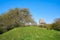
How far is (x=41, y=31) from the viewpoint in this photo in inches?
1053

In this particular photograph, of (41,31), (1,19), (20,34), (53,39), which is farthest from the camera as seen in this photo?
(1,19)

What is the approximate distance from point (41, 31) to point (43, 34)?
156 cm

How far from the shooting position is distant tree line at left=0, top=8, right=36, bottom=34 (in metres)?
47.3

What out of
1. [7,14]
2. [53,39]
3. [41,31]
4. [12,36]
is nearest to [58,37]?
[53,39]

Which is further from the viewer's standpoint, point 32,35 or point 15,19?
point 15,19

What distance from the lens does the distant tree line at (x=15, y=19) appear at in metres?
47.3

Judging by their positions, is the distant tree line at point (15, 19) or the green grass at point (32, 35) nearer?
the green grass at point (32, 35)

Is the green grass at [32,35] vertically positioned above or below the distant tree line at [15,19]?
below

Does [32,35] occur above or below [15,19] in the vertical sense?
below

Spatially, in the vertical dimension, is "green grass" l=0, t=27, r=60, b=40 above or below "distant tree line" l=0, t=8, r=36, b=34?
below

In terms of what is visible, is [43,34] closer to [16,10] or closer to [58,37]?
[58,37]

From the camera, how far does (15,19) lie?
48125 millimetres

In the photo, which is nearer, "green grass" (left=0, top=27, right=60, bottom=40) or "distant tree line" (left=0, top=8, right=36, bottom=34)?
"green grass" (left=0, top=27, right=60, bottom=40)

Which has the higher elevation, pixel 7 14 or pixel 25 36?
pixel 7 14
